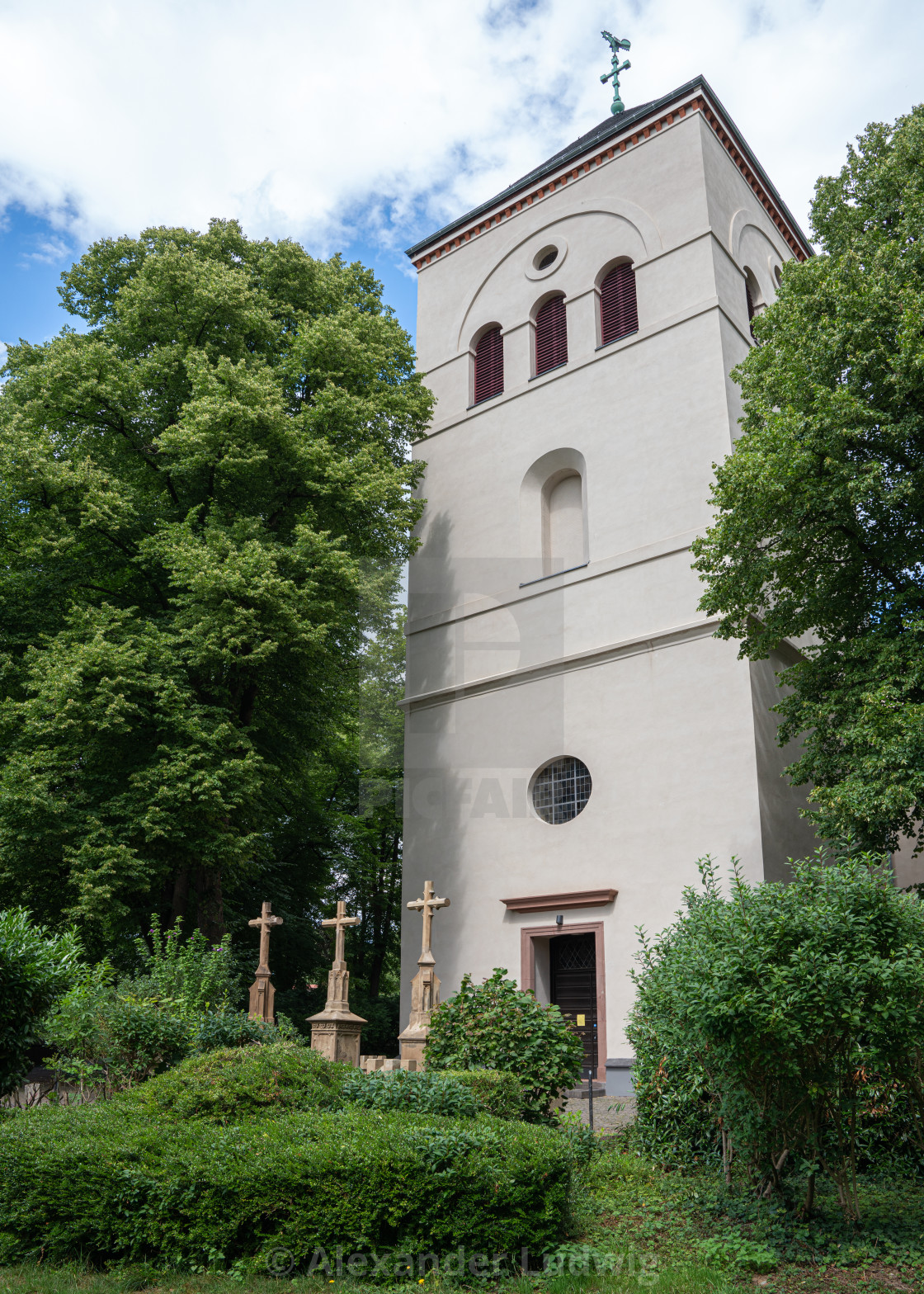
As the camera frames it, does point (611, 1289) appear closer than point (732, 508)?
Yes

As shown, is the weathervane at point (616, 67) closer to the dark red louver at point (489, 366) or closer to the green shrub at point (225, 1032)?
the dark red louver at point (489, 366)

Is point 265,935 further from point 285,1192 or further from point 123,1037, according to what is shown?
point 285,1192

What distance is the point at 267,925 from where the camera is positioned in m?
16.3

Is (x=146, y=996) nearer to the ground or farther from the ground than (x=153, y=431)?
nearer to the ground

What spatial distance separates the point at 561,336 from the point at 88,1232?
18.3 metres

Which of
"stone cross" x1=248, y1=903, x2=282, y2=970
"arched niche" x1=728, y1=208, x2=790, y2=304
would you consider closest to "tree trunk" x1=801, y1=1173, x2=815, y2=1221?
"stone cross" x1=248, y1=903, x2=282, y2=970

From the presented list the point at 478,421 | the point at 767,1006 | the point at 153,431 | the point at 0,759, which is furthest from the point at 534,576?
the point at 767,1006

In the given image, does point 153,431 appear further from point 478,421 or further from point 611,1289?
point 611,1289

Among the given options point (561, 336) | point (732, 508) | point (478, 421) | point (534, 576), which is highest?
point (561, 336)

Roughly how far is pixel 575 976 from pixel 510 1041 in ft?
25.8

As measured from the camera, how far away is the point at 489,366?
22188 millimetres

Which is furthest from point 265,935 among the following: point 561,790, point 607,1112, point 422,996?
point 607,1112

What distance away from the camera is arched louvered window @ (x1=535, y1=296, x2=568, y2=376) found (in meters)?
20.8

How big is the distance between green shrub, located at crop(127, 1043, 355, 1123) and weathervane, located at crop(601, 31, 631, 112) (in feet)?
78.1
